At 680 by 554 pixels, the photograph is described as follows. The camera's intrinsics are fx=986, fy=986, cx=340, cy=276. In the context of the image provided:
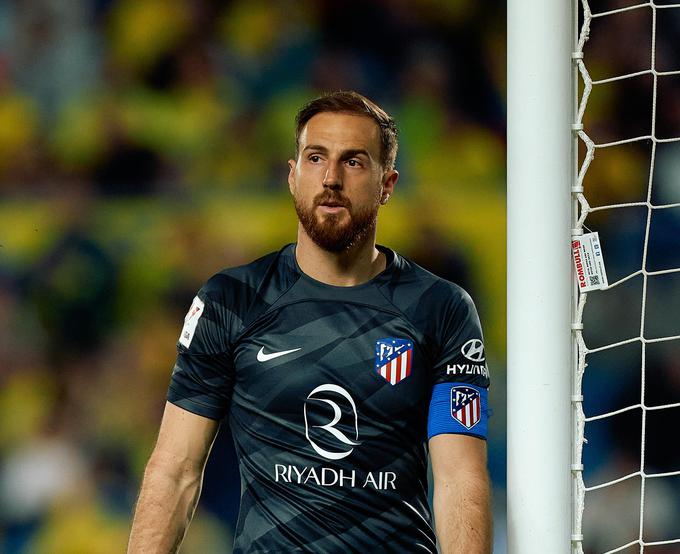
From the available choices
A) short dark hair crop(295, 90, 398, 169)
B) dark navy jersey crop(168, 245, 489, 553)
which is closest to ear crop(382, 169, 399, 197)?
short dark hair crop(295, 90, 398, 169)

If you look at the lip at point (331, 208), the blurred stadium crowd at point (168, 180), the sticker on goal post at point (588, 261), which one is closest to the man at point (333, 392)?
the lip at point (331, 208)

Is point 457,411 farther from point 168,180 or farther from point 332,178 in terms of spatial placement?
point 168,180

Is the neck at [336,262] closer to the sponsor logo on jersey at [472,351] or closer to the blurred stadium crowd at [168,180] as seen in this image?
the sponsor logo on jersey at [472,351]

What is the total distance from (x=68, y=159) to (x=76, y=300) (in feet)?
1.05

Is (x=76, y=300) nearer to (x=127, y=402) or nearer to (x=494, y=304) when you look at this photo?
(x=127, y=402)

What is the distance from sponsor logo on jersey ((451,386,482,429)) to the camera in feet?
3.56

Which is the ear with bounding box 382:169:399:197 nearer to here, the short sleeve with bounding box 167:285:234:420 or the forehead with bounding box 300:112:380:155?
the forehead with bounding box 300:112:380:155

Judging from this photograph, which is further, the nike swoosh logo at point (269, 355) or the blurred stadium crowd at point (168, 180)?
the blurred stadium crowd at point (168, 180)

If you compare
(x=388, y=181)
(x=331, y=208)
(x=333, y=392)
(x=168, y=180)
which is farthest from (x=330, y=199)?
(x=168, y=180)

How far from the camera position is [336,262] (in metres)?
1.15

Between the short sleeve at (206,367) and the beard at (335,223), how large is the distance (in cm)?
14

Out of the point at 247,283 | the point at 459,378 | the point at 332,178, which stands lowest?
the point at 459,378

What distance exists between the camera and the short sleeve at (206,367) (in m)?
1.12

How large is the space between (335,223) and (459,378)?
22 centimetres
